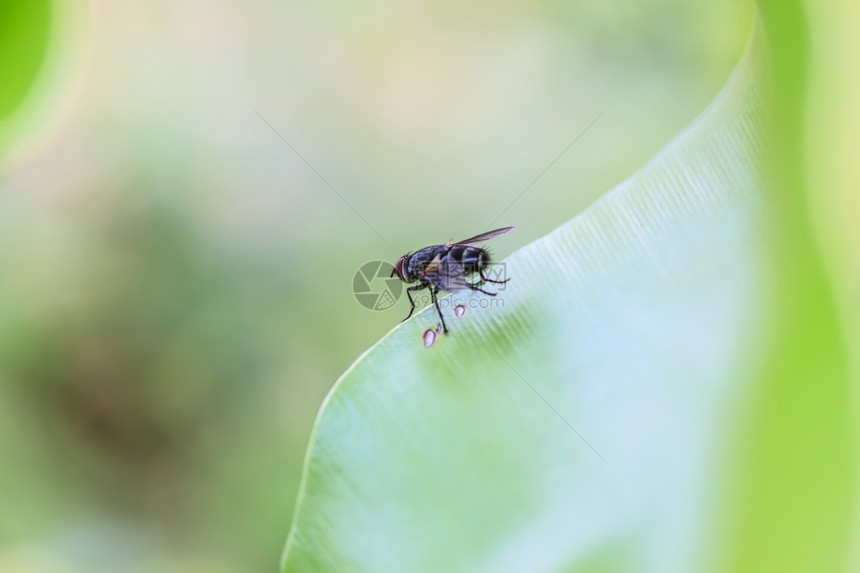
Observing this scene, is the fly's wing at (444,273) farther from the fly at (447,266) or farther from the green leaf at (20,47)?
the green leaf at (20,47)

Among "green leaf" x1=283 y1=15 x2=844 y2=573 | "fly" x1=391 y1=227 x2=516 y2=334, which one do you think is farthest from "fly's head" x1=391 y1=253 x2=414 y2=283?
"green leaf" x1=283 y1=15 x2=844 y2=573

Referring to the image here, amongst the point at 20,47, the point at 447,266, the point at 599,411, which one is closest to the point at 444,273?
the point at 447,266

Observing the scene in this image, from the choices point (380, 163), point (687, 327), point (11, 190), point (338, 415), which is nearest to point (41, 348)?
point (11, 190)

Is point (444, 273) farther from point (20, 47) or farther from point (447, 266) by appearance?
point (20, 47)

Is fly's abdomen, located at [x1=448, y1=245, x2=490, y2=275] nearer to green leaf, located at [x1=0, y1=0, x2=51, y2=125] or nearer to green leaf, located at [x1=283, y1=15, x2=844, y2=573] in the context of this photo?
green leaf, located at [x1=283, y1=15, x2=844, y2=573]

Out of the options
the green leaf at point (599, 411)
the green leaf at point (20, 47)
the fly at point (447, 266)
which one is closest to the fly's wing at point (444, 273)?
the fly at point (447, 266)

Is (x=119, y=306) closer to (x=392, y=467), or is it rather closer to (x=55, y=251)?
(x=55, y=251)
